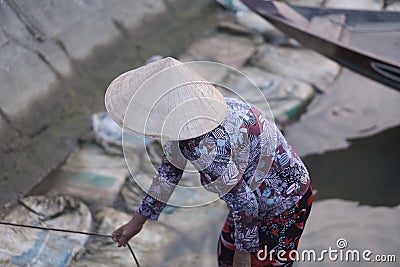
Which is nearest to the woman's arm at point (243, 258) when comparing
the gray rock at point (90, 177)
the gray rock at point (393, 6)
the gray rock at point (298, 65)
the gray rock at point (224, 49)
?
the gray rock at point (90, 177)

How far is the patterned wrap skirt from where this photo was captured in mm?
2213

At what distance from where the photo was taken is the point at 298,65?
4699 mm

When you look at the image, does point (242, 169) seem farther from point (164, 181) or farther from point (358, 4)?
point (358, 4)

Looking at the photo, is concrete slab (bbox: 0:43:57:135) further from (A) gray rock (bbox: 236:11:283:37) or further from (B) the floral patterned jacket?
(A) gray rock (bbox: 236:11:283:37)

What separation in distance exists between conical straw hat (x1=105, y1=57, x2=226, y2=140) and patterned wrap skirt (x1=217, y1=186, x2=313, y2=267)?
0.57m

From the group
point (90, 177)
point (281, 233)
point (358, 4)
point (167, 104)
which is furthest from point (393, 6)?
point (167, 104)

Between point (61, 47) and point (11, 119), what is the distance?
0.80m

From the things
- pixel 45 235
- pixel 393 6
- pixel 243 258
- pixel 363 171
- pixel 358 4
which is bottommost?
pixel 393 6

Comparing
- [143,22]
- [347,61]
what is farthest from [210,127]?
[143,22]

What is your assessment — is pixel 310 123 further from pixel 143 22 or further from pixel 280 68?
pixel 143 22

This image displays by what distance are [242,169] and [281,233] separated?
47 centimetres

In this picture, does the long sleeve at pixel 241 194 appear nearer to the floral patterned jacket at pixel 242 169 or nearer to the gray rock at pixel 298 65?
the floral patterned jacket at pixel 242 169

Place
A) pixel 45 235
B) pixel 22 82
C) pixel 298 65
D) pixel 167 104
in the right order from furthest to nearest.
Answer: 1. pixel 298 65
2. pixel 22 82
3. pixel 45 235
4. pixel 167 104

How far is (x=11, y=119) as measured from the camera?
146 inches
